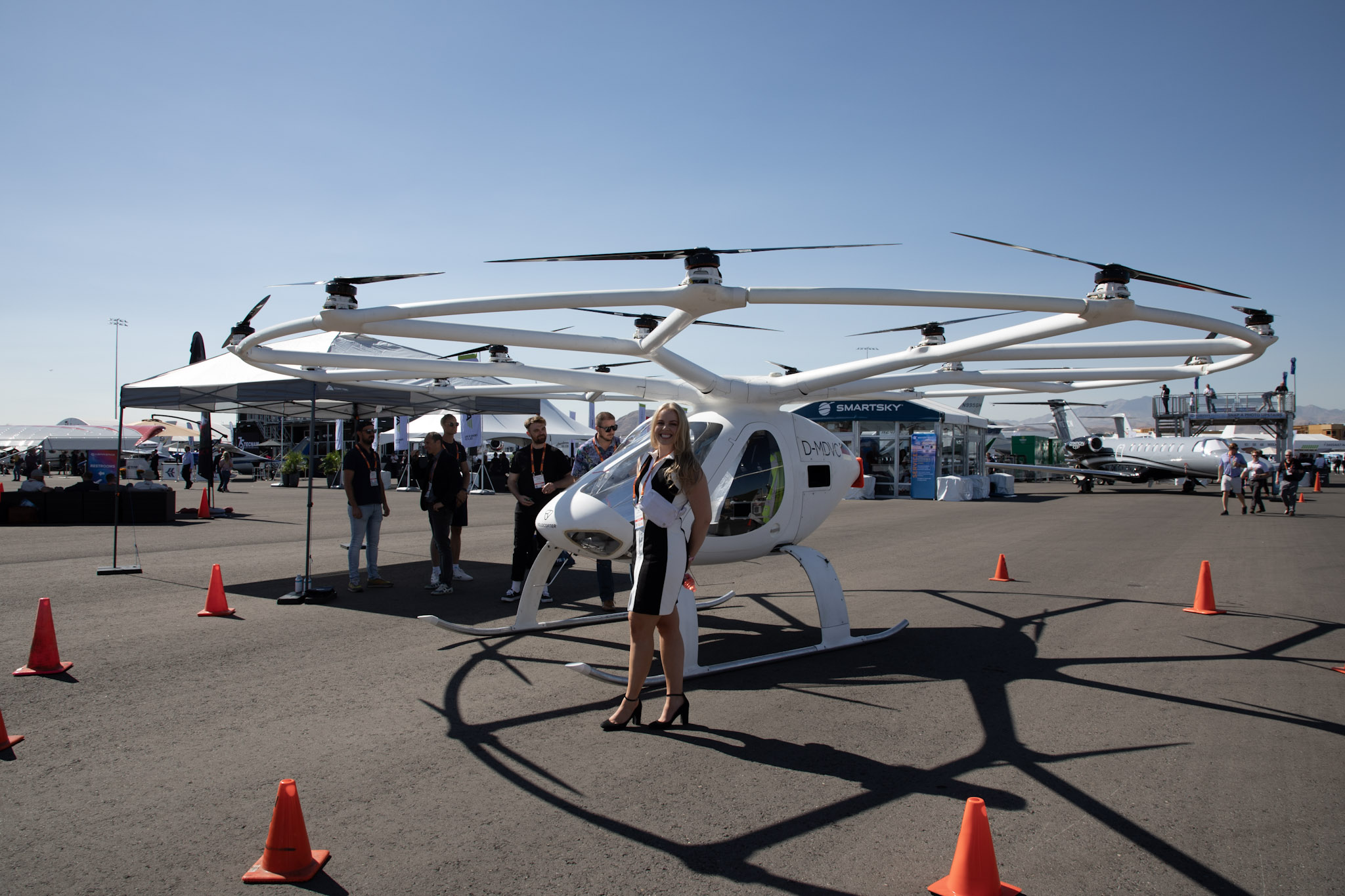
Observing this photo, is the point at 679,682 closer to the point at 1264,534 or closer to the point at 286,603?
the point at 286,603

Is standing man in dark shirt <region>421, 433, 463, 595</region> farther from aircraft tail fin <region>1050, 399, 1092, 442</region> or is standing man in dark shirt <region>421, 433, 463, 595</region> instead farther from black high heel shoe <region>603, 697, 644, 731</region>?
aircraft tail fin <region>1050, 399, 1092, 442</region>

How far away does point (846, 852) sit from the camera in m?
3.25

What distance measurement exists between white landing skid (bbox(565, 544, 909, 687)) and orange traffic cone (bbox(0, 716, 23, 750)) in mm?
3229

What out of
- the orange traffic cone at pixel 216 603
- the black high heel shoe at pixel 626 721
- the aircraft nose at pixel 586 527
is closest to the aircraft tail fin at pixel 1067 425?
the aircraft nose at pixel 586 527

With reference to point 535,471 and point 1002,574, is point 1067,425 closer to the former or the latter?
point 1002,574

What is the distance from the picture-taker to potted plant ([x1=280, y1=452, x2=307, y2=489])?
116 ft

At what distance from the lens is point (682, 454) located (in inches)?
183

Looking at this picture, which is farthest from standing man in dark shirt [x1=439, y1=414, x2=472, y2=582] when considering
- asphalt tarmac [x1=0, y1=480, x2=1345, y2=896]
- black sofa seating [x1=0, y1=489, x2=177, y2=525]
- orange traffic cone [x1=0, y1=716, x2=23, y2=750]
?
black sofa seating [x1=0, y1=489, x2=177, y2=525]

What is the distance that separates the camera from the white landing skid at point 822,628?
18.5 feet

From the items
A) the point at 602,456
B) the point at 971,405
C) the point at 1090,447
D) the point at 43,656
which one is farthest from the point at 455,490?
the point at 1090,447

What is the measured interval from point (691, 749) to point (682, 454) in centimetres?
167

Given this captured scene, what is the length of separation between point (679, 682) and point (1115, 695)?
3101mm

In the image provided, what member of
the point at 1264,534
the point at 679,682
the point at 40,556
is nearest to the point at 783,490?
the point at 679,682

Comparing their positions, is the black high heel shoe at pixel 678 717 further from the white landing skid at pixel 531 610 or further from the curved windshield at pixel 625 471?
the white landing skid at pixel 531 610
